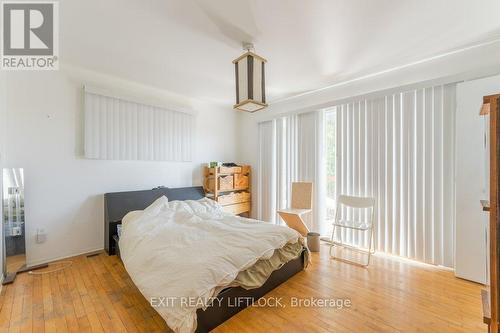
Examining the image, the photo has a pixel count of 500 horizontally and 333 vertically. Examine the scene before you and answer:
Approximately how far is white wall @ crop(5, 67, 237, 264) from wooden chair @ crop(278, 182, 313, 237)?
245 cm

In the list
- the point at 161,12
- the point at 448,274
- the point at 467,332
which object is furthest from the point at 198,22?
the point at 448,274

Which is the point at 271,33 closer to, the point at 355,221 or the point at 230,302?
the point at 230,302

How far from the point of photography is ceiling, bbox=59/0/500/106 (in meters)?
1.82

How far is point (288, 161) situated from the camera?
4.30 metres

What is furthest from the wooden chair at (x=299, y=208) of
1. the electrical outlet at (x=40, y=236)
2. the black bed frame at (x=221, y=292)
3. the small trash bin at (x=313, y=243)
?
the electrical outlet at (x=40, y=236)

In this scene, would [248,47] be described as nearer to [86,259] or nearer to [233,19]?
[233,19]

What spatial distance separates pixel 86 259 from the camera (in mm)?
2928

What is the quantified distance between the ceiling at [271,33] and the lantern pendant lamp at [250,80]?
238 millimetres

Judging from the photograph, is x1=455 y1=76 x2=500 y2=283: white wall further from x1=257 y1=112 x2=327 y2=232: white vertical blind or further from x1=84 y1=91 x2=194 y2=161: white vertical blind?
x1=84 y1=91 x2=194 y2=161: white vertical blind

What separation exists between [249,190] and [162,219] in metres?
2.52

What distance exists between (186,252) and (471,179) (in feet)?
9.77

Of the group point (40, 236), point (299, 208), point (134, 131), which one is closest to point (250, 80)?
point (134, 131)

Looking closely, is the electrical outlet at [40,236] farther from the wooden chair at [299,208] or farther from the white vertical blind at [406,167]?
the white vertical blind at [406,167]

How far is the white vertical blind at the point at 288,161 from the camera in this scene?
12.6ft
